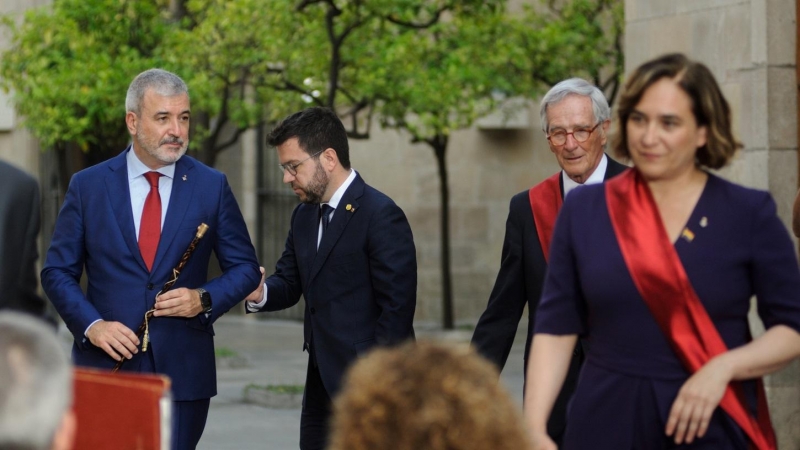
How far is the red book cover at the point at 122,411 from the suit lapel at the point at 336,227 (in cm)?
293

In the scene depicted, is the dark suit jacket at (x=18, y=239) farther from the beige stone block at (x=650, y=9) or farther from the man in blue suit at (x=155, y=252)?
the beige stone block at (x=650, y=9)

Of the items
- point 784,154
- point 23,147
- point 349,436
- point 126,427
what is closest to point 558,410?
point 126,427

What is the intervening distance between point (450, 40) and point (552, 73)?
1321 millimetres

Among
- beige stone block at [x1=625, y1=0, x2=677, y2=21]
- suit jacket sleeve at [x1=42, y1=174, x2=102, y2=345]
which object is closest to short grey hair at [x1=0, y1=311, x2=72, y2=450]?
suit jacket sleeve at [x1=42, y1=174, x2=102, y2=345]

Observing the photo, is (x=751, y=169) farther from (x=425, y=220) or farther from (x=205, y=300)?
(x=425, y=220)

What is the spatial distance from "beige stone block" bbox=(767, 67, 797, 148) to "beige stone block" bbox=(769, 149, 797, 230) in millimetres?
60

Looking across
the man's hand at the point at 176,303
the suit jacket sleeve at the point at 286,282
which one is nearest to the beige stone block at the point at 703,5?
the suit jacket sleeve at the point at 286,282

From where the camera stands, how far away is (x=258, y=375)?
1546cm

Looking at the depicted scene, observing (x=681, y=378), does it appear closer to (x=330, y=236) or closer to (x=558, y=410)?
(x=558, y=410)

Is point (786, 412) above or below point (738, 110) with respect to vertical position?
below

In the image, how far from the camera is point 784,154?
8.72 m

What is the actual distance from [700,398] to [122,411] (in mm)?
1502

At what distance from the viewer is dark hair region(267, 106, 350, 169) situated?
6238 millimetres

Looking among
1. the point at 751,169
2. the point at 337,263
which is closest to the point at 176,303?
the point at 337,263
